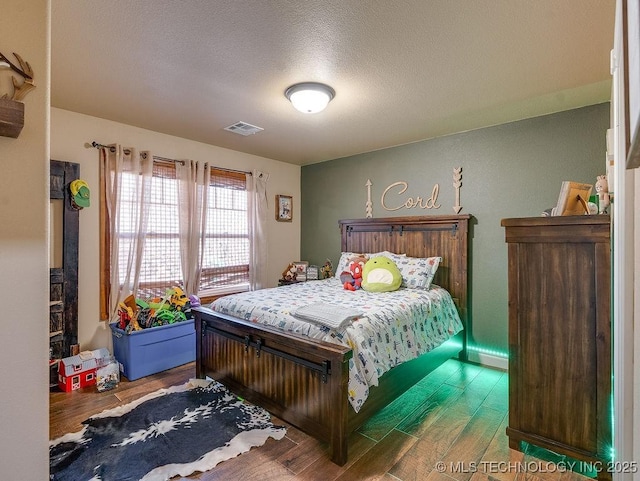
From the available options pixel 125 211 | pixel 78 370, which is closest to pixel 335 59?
pixel 125 211

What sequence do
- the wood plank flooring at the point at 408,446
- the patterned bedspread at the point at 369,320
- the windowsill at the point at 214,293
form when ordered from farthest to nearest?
the windowsill at the point at 214,293 < the patterned bedspread at the point at 369,320 < the wood plank flooring at the point at 408,446

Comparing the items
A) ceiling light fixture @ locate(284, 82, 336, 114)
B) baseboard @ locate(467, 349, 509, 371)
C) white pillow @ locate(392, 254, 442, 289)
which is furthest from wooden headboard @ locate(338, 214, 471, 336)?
ceiling light fixture @ locate(284, 82, 336, 114)

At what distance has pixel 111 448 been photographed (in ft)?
6.24

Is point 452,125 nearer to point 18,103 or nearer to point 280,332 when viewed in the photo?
point 280,332

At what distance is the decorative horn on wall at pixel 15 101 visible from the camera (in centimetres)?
90

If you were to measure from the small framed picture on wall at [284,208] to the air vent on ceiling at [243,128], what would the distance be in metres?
1.39

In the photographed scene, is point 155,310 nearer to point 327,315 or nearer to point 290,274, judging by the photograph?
point 290,274

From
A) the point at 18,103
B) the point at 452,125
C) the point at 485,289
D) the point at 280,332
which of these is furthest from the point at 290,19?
the point at 485,289

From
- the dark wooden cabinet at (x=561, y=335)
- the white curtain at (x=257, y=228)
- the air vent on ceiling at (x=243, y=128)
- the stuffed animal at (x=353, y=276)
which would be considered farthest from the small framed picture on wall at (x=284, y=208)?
the dark wooden cabinet at (x=561, y=335)

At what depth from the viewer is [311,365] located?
1933mm

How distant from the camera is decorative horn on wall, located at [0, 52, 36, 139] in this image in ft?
2.96

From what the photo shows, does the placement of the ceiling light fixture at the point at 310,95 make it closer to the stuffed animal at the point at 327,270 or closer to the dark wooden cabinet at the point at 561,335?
the dark wooden cabinet at the point at 561,335

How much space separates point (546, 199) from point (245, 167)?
3.36m

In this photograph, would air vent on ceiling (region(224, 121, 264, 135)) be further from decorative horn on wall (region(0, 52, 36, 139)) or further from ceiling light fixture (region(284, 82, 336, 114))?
decorative horn on wall (region(0, 52, 36, 139))
